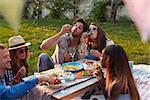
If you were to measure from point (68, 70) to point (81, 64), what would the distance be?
0.47 ft

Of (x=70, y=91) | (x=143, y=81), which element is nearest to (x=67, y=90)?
(x=70, y=91)

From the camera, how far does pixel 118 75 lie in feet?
4.50

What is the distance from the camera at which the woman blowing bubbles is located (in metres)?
1.35

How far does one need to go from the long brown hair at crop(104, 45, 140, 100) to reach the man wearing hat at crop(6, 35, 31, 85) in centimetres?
47

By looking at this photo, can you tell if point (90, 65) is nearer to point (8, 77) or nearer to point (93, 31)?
point (93, 31)

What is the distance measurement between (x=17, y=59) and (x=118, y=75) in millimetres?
601

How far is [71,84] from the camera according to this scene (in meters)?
1.43

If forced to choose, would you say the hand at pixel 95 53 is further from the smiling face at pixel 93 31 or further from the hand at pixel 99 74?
the hand at pixel 99 74

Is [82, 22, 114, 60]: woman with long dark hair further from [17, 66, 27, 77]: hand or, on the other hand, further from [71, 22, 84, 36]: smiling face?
[17, 66, 27, 77]: hand

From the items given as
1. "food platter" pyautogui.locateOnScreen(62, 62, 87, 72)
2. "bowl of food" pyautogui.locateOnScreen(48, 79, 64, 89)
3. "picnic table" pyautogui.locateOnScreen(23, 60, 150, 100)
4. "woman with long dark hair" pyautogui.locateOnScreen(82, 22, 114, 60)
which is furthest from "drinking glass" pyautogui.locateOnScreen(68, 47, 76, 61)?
"bowl of food" pyautogui.locateOnScreen(48, 79, 64, 89)

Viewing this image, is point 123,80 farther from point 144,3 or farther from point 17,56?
point 144,3

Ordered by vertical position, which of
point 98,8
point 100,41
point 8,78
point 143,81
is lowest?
point 143,81

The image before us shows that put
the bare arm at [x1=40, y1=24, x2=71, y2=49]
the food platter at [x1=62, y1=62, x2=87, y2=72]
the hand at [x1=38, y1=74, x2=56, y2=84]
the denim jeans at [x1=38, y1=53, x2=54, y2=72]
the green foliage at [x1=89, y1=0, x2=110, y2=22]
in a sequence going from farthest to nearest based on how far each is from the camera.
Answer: the bare arm at [x1=40, y1=24, x2=71, y2=49], the denim jeans at [x1=38, y1=53, x2=54, y2=72], the food platter at [x1=62, y1=62, x2=87, y2=72], the hand at [x1=38, y1=74, x2=56, y2=84], the green foliage at [x1=89, y1=0, x2=110, y2=22]

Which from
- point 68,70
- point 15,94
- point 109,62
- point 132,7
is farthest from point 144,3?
point 68,70
